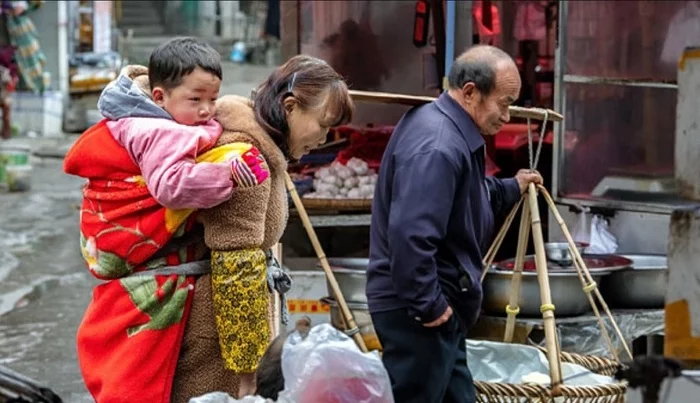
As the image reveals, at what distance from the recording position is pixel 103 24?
2364cm

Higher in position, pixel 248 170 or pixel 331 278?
pixel 248 170

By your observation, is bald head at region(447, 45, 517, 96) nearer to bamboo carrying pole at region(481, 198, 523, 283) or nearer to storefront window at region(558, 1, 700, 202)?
bamboo carrying pole at region(481, 198, 523, 283)

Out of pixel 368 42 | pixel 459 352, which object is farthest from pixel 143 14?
pixel 459 352

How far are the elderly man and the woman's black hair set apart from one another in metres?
0.44

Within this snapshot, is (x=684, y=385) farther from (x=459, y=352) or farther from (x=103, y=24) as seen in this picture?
(x=103, y=24)

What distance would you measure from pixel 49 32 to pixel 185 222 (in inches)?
721

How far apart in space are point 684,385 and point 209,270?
1.58 meters

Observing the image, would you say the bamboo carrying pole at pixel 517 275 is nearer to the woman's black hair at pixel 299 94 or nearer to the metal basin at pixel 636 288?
the metal basin at pixel 636 288

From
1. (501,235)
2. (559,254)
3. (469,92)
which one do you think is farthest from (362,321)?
(469,92)

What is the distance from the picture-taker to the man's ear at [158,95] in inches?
146

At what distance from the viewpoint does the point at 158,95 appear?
3.72m

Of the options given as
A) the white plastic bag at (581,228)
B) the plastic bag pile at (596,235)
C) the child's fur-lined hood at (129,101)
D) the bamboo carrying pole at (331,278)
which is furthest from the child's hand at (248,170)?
the white plastic bag at (581,228)

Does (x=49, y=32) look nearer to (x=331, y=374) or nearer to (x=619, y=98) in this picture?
(x=619, y=98)

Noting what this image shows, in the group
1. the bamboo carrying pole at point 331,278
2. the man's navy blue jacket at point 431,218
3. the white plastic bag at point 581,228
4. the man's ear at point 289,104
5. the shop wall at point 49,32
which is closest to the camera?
the man's ear at point 289,104
